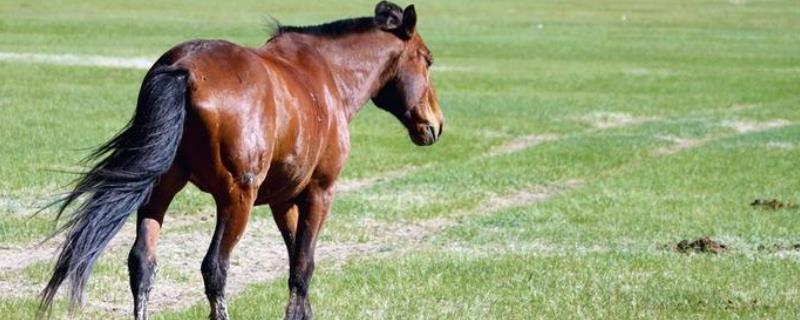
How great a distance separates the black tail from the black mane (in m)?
1.69

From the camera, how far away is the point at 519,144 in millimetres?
23781

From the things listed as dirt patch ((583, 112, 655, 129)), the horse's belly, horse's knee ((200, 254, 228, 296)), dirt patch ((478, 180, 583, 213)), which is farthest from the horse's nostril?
dirt patch ((583, 112, 655, 129))

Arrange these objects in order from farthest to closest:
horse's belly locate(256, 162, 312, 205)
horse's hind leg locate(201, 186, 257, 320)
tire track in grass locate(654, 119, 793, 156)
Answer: tire track in grass locate(654, 119, 793, 156) → horse's belly locate(256, 162, 312, 205) → horse's hind leg locate(201, 186, 257, 320)

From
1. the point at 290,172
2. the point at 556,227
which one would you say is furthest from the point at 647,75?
the point at 290,172

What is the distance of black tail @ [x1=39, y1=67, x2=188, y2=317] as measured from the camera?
7.58m

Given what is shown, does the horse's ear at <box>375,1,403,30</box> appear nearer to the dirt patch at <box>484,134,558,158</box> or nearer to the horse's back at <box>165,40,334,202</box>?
the horse's back at <box>165,40,334,202</box>

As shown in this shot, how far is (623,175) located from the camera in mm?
19578

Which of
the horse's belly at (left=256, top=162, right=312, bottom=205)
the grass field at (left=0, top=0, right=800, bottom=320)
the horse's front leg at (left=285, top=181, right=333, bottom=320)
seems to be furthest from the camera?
the grass field at (left=0, top=0, right=800, bottom=320)

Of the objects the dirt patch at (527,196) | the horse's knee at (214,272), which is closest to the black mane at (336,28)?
the horse's knee at (214,272)

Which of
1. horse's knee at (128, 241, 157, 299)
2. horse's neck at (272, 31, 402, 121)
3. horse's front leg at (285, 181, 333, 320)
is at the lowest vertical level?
horse's front leg at (285, 181, 333, 320)

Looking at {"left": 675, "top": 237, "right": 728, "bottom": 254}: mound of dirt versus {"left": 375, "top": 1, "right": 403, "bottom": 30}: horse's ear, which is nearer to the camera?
{"left": 375, "top": 1, "right": 403, "bottom": 30}: horse's ear

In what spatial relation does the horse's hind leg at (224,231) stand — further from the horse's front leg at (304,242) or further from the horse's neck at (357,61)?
the horse's neck at (357,61)

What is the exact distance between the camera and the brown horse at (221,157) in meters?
7.63

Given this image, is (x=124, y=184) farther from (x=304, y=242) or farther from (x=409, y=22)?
(x=409, y=22)
